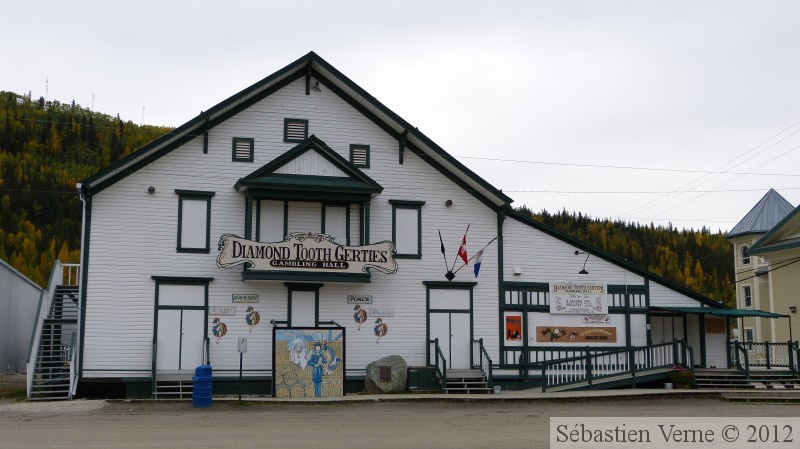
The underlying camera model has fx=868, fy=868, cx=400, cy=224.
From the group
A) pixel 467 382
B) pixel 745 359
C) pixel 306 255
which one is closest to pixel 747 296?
pixel 745 359

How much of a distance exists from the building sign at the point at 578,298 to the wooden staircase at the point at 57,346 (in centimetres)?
1515

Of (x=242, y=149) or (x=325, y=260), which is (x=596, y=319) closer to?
(x=325, y=260)

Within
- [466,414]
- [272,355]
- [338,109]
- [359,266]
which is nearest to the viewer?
[466,414]

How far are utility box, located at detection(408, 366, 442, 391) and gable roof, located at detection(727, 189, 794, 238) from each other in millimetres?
34601

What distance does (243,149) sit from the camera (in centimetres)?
2709

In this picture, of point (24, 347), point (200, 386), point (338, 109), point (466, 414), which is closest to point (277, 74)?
point (338, 109)

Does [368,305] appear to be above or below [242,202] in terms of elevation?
below

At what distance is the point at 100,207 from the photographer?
2561 centimetres

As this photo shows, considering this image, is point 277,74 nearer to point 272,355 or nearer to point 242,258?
point 242,258

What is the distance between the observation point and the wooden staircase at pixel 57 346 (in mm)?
24422

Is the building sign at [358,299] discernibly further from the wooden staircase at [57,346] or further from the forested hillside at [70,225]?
the forested hillside at [70,225]

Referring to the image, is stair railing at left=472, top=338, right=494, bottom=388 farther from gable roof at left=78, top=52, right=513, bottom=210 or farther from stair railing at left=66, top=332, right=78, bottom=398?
stair railing at left=66, top=332, right=78, bottom=398

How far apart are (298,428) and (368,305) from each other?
9.48m

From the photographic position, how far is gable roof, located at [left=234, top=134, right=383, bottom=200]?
2597 centimetres
